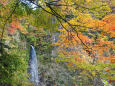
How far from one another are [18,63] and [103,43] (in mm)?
3205

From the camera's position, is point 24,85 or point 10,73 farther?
point 24,85

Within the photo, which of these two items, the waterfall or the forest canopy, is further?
the waterfall

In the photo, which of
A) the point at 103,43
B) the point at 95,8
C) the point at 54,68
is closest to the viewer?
the point at 95,8

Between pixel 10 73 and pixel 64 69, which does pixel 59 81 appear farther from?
pixel 10 73

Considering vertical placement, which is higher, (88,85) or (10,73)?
(10,73)

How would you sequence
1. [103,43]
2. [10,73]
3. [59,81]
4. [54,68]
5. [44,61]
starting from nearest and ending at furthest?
[10,73] < [103,43] < [54,68] < [59,81] < [44,61]

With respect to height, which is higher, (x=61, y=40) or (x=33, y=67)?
(x=61, y=40)

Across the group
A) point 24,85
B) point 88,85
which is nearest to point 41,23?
point 24,85

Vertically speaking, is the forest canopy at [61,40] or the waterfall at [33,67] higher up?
the forest canopy at [61,40]

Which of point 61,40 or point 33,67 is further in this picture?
point 33,67

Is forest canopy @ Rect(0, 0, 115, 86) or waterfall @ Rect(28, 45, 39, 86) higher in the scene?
forest canopy @ Rect(0, 0, 115, 86)

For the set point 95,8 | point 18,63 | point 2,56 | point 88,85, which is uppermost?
point 95,8

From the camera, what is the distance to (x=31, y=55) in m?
8.38

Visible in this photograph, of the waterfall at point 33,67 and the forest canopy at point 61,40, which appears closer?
the forest canopy at point 61,40
